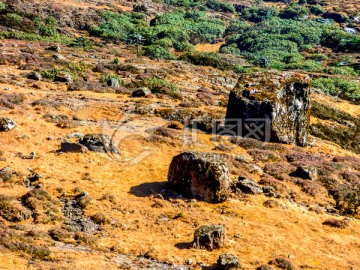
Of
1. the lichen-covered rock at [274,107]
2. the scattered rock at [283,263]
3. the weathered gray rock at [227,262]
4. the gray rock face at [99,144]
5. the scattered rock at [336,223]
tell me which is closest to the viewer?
the weathered gray rock at [227,262]

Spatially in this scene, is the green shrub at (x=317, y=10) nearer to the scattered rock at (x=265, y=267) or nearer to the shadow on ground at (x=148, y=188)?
the shadow on ground at (x=148, y=188)

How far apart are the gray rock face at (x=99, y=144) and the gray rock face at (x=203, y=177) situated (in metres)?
6.10

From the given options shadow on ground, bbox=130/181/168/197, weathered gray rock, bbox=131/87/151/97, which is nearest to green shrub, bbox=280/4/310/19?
weathered gray rock, bbox=131/87/151/97

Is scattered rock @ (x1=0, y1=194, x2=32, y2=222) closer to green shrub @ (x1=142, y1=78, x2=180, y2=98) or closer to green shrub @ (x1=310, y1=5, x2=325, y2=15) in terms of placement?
green shrub @ (x1=142, y1=78, x2=180, y2=98)

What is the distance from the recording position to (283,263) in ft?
48.1

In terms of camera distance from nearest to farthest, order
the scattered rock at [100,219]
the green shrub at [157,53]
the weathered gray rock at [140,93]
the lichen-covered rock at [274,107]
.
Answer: the scattered rock at [100,219] → the lichen-covered rock at [274,107] → the weathered gray rock at [140,93] → the green shrub at [157,53]

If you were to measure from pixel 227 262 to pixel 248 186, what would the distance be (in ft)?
27.3

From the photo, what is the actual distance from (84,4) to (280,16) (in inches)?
2608

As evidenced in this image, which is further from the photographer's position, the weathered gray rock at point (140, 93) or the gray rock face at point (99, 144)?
the weathered gray rock at point (140, 93)

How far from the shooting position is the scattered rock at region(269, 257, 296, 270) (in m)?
14.5

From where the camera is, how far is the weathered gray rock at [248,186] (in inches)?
854

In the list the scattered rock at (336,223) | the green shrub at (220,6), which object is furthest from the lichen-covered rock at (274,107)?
the green shrub at (220,6)

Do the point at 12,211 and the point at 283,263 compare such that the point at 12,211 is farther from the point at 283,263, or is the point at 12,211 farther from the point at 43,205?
the point at 283,263

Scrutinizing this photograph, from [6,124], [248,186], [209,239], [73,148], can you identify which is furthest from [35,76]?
[209,239]
